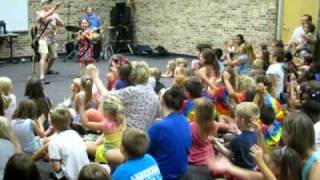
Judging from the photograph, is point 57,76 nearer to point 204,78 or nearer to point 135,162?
point 204,78

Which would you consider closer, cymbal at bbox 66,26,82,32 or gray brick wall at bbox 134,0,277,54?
gray brick wall at bbox 134,0,277,54

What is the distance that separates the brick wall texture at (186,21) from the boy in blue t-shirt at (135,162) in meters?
9.66

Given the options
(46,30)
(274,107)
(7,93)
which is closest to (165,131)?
(274,107)

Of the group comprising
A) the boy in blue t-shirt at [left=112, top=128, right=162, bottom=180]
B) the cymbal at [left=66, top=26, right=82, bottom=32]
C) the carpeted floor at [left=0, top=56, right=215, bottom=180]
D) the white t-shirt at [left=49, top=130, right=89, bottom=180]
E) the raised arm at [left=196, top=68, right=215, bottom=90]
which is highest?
the cymbal at [left=66, top=26, right=82, bottom=32]

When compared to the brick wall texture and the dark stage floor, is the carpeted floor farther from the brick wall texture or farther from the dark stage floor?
the brick wall texture

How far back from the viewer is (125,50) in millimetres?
15023

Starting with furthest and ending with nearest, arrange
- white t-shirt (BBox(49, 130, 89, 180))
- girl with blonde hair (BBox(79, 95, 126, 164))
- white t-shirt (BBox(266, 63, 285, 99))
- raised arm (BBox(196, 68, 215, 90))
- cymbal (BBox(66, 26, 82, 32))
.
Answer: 1. cymbal (BBox(66, 26, 82, 32))
2. white t-shirt (BBox(266, 63, 285, 99))
3. raised arm (BBox(196, 68, 215, 90))
4. girl with blonde hair (BBox(79, 95, 126, 164))
5. white t-shirt (BBox(49, 130, 89, 180))

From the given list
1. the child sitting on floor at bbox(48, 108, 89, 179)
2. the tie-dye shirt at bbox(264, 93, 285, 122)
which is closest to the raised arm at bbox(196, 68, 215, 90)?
the tie-dye shirt at bbox(264, 93, 285, 122)

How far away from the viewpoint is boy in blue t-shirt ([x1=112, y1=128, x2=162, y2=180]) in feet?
10.8

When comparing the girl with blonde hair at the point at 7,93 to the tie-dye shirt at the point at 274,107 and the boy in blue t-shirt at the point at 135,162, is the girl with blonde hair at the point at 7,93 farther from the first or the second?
the tie-dye shirt at the point at 274,107

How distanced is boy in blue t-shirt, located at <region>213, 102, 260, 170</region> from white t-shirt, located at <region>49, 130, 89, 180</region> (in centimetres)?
127

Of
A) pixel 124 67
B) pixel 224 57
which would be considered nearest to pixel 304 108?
pixel 124 67

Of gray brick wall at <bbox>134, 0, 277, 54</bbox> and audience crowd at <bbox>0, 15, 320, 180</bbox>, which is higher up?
gray brick wall at <bbox>134, 0, 277, 54</bbox>

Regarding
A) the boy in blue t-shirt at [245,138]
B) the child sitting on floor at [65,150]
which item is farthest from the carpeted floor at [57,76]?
the boy in blue t-shirt at [245,138]
